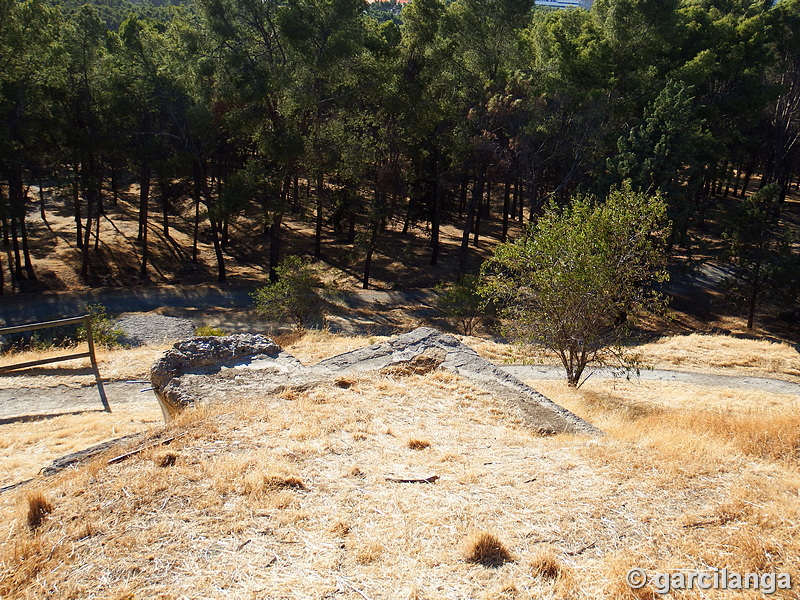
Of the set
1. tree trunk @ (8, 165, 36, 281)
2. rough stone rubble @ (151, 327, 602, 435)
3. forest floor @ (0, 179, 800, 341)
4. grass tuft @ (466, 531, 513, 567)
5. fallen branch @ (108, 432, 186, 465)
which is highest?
tree trunk @ (8, 165, 36, 281)

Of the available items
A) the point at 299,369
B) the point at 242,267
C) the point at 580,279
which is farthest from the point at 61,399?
the point at 242,267

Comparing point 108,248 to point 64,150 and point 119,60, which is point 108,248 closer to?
point 64,150

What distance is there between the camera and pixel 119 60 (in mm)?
24672

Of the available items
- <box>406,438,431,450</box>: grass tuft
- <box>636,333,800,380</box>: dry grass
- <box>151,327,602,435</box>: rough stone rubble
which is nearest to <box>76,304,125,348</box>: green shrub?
<box>151,327,602,435</box>: rough stone rubble

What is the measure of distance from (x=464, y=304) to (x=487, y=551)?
1634cm

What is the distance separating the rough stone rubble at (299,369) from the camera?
8.07m

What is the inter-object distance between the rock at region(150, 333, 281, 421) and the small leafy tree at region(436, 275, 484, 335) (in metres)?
11.2

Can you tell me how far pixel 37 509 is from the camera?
4.77 meters

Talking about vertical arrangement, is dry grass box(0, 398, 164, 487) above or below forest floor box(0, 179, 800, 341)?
above

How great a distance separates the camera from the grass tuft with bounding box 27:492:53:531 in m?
4.69

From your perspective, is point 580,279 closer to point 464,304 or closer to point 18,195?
point 464,304

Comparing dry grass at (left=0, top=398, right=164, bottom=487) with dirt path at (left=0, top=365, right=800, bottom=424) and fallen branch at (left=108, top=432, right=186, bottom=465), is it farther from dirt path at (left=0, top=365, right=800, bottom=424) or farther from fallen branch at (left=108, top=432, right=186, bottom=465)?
fallen branch at (left=108, top=432, right=186, bottom=465)

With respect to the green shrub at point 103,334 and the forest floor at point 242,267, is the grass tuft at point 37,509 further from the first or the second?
the forest floor at point 242,267

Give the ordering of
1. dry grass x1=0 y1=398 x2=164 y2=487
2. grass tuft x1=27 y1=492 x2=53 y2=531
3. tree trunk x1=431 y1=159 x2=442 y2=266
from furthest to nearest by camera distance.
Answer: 1. tree trunk x1=431 y1=159 x2=442 y2=266
2. dry grass x1=0 y1=398 x2=164 y2=487
3. grass tuft x1=27 y1=492 x2=53 y2=531
